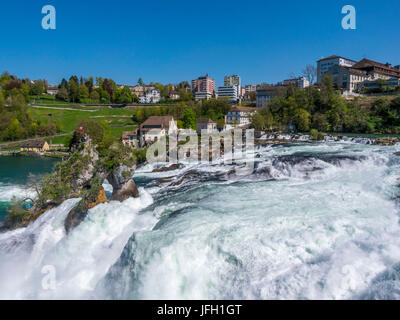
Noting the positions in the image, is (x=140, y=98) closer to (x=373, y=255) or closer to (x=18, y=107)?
(x=18, y=107)

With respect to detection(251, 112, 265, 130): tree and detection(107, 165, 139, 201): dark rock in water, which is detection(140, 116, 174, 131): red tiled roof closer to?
detection(251, 112, 265, 130): tree

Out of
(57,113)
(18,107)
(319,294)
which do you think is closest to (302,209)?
(319,294)

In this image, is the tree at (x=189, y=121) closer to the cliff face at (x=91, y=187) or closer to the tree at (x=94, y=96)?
the cliff face at (x=91, y=187)

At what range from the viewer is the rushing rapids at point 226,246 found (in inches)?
269

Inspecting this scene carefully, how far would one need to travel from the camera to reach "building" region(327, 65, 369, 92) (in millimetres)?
61853

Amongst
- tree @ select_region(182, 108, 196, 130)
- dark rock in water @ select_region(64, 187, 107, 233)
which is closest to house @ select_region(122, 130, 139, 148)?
tree @ select_region(182, 108, 196, 130)

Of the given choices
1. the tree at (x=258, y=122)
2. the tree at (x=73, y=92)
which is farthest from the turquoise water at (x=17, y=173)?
the tree at (x=73, y=92)

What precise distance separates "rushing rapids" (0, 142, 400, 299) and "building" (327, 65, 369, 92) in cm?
5642

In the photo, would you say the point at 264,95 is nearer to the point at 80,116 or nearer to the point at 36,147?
the point at 80,116

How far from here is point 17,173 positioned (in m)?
32.9

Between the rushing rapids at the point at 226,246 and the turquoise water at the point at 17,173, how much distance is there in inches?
381

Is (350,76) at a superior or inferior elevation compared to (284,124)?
superior
